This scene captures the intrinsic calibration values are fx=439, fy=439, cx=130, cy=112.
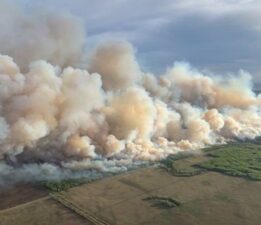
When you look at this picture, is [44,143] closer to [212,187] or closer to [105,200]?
[105,200]

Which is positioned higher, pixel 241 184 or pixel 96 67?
pixel 96 67

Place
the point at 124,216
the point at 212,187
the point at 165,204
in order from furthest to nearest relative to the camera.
Result: the point at 212,187 → the point at 165,204 → the point at 124,216

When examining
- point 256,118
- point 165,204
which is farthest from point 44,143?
point 256,118

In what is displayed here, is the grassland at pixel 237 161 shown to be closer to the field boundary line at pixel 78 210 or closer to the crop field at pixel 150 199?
the crop field at pixel 150 199

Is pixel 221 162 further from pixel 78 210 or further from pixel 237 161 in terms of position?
pixel 78 210

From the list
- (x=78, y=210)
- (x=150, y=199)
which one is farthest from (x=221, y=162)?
(x=78, y=210)

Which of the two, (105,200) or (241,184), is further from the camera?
(241,184)

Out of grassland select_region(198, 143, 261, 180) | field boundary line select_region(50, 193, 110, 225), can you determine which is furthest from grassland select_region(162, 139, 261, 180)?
field boundary line select_region(50, 193, 110, 225)

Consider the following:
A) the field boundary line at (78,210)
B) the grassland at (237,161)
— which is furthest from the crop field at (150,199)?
the grassland at (237,161)
